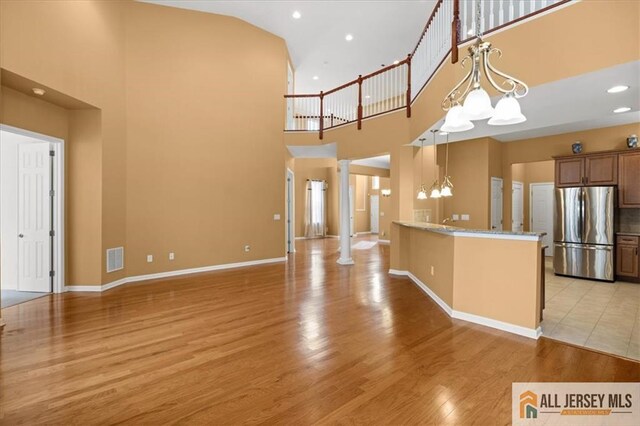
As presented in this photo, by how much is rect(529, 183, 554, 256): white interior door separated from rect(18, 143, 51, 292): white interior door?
36.9 ft

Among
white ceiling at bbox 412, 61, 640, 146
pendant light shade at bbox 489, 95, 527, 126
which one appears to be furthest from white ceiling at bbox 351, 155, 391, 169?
pendant light shade at bbox 489, 95, 527, 126

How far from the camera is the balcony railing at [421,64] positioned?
11.9 feet

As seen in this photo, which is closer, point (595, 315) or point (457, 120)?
point (457, 120)

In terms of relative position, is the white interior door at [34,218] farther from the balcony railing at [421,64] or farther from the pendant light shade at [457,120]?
the pendant light shade at [457,120]

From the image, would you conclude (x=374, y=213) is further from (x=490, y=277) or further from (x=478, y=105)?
(x=478, y=105)

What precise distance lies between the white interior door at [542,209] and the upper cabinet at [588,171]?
252 cm

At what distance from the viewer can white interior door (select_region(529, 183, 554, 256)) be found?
861 cm

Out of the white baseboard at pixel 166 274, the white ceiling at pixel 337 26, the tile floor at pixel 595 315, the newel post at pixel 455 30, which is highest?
the white ceiling at pixel 337 26

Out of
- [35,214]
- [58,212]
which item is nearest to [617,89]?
[58,212]

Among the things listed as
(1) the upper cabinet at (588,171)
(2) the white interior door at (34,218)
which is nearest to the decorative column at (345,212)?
(1) the upper cabinet at (588,171)

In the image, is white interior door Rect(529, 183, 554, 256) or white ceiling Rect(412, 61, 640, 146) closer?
white ceiling Rect(412, 61, 640, 146)

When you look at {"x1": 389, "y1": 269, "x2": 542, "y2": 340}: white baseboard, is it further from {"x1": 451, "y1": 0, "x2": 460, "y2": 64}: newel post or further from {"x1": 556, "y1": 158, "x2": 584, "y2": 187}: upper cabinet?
{"x1": 556, "y1": 158, "x2": 584, "y2": 187}: upper cabinet

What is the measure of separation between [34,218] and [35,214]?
0.07m

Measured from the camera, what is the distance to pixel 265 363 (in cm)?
273
